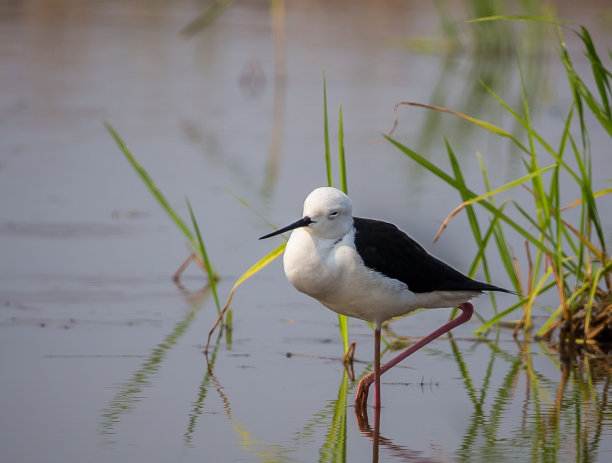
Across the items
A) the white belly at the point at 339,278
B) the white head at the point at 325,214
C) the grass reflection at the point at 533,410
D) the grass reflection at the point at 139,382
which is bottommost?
the grass reflection at the point at 533,410

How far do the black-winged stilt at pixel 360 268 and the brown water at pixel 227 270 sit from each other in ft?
1.47

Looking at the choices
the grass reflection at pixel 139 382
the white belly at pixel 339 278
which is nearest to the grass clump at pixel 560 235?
the white belly at pixel 339 278

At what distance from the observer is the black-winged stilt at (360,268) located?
13.0 ft

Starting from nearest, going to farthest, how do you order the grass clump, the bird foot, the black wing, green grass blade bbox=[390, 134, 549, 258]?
1. the black wing
2. the bird foot
3. green grass blade bbox=[390, 134, 549, 258]
4. the grass clump

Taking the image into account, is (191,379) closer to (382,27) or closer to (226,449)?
(226,449)

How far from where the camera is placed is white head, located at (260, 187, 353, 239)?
396 centimetres

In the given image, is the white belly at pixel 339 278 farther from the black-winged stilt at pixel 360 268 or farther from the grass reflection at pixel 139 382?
the grass reflection at pixel 139 382

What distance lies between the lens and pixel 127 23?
704 inches

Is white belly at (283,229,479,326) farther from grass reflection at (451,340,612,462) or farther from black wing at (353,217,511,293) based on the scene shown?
grass reflection at (451,340,612,462)

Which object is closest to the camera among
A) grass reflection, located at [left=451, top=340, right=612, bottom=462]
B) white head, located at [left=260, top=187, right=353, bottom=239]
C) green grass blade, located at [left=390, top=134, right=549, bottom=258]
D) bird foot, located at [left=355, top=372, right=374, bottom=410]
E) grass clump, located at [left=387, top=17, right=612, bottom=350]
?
grass reflection, located at [left=451, top=340, right=612, bottom=462]

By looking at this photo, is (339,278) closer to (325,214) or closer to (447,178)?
(325,214)

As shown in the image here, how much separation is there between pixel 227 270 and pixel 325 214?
2.36 metres

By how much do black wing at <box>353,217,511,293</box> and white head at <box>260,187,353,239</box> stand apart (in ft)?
0.39

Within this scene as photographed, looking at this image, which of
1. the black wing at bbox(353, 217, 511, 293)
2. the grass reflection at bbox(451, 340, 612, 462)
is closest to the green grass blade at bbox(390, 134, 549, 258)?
the black wing at bbox(353, 217, 511, 293)
